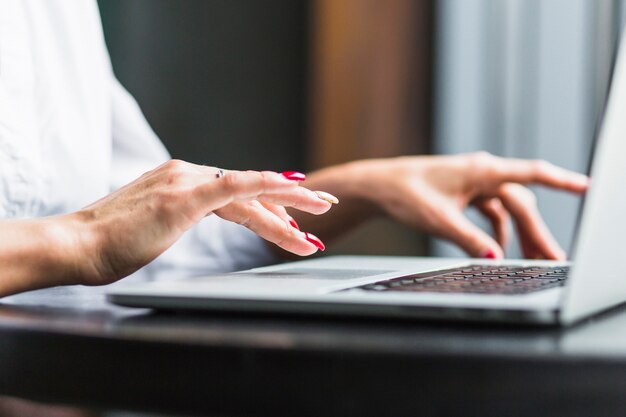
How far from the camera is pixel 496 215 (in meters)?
1.01

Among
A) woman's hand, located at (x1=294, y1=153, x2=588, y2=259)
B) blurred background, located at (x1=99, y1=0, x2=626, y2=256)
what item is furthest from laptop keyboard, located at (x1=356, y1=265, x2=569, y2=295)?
blurred background, located at (x1=99, y1=0, x2=626, y2=256)

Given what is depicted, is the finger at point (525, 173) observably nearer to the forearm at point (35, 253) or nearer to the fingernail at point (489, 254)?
the fingernail at point (489, 254)

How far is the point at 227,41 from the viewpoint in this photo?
6.48 feet

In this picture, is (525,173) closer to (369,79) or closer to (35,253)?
(35,253)

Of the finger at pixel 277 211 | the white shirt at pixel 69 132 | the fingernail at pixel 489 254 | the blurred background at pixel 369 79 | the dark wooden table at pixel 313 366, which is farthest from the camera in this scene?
the blurred background at pixel 369 79

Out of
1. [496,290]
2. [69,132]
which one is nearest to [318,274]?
[496,290]

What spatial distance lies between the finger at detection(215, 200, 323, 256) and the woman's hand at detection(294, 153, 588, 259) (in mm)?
382

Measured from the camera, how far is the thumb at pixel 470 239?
0.86 meters

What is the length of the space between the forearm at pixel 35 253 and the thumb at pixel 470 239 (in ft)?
1.64

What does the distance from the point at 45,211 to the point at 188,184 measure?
1.04ft

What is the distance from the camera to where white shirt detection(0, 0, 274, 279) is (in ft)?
2.30

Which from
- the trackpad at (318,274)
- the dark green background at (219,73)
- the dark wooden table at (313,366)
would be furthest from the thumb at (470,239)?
the dark green background at (219,73)

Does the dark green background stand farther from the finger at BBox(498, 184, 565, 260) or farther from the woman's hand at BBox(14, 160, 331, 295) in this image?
the woman's hand at BBox(14, 160, 331, 295)

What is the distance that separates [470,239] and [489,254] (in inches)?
1.7
